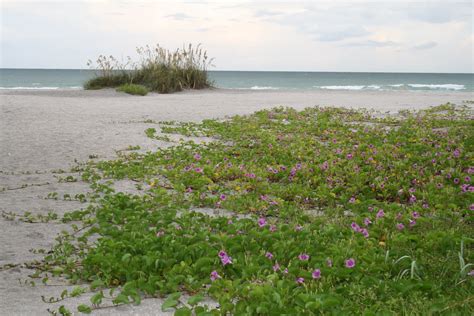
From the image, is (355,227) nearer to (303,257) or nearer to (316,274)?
(303,257)

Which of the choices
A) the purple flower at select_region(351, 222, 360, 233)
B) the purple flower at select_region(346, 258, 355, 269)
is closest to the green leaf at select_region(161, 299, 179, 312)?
the purple flower at select_region(346, 258, 355, 269)

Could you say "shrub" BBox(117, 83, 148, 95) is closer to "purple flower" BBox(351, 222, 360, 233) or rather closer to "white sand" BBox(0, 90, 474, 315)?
"white sand" BBox(0, 90, 474, 315)

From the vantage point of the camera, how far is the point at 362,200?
6258mm

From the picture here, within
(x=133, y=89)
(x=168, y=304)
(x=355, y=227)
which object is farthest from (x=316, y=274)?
(x=133, y=89)

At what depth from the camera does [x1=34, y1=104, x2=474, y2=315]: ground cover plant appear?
11.8 feet

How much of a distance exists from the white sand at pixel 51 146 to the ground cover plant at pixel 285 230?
30 cm

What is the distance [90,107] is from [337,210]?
39.0 ft

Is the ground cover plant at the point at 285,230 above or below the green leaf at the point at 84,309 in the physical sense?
above

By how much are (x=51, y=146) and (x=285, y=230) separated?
6.03 meters

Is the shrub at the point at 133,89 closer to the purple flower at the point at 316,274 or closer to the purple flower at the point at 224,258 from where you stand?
the purple flower at the point at 224,258

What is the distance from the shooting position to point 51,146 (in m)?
9.48

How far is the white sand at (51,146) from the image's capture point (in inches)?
156

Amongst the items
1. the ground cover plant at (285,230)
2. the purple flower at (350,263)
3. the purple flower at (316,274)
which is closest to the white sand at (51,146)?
the ground cover plant at (285,230)

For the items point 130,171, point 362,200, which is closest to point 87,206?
point 130,171
